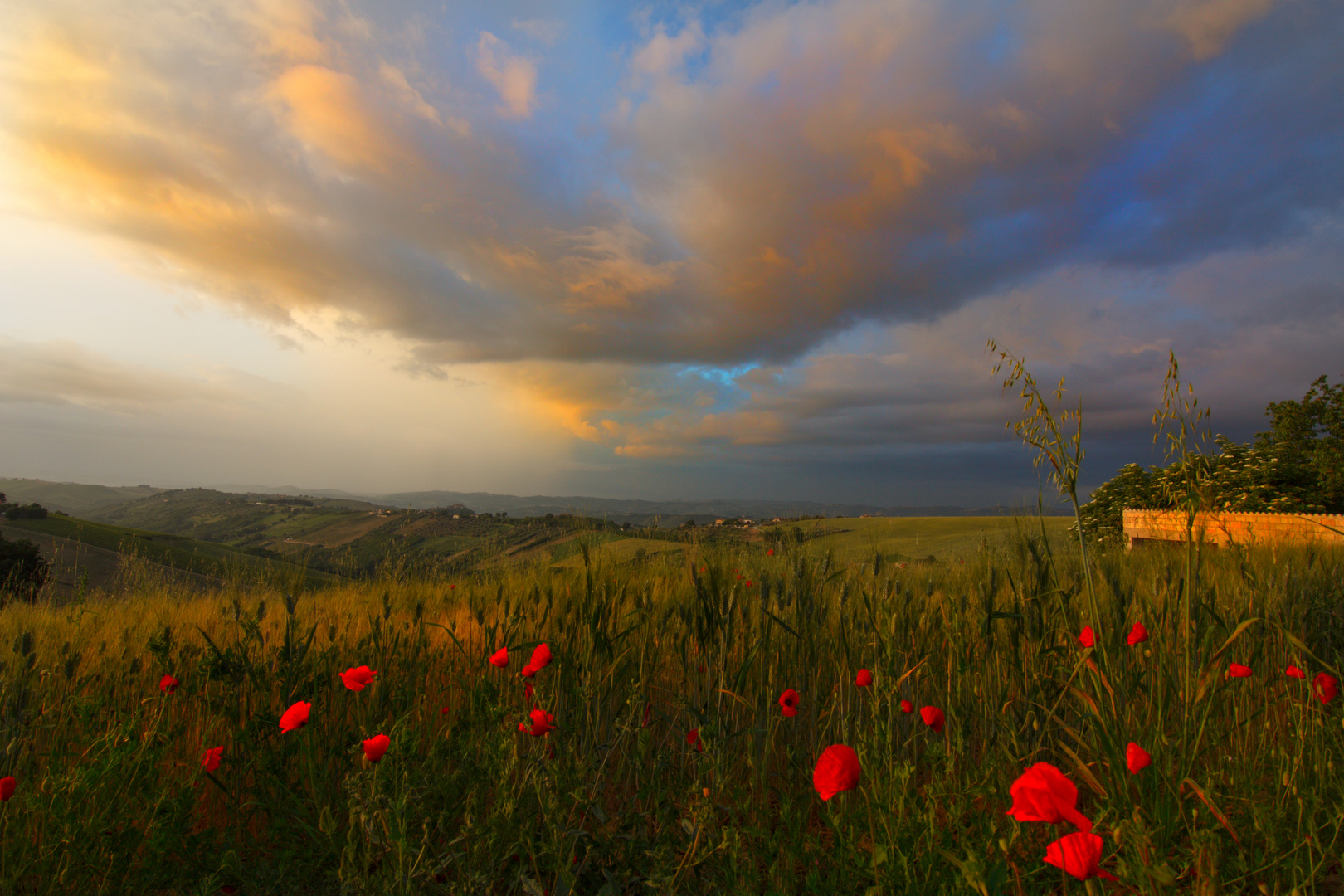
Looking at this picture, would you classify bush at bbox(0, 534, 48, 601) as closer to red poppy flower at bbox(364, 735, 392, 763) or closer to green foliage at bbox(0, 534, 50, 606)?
green foliage at bbox(0, 534, 50, 606)

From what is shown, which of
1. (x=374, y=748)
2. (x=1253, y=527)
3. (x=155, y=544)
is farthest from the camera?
(x=155, y=544)

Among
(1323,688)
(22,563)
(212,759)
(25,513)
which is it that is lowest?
(22,563)

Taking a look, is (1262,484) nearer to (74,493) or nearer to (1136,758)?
(1136,758)

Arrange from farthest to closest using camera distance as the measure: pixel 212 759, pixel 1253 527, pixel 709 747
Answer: pixel 1253 527 < pixel 212 759 < pixel 709 747

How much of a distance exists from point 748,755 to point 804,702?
1.82ft

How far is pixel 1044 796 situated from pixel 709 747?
2.64ft

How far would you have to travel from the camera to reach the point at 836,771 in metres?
1.33

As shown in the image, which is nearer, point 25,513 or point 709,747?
point 709,747

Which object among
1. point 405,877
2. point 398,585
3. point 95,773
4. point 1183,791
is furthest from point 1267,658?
point 398,585

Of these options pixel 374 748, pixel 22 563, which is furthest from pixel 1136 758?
pixel 22 563

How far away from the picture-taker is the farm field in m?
1.50

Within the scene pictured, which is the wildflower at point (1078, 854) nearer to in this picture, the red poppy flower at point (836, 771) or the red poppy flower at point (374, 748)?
the red poppy flower at point (836, 771)

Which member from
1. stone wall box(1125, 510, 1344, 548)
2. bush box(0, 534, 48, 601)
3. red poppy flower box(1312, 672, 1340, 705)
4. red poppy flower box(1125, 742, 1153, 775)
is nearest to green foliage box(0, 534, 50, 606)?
bush box(0, 534, 48, 601)

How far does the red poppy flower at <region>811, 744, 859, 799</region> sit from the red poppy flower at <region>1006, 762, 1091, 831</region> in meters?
0.35
